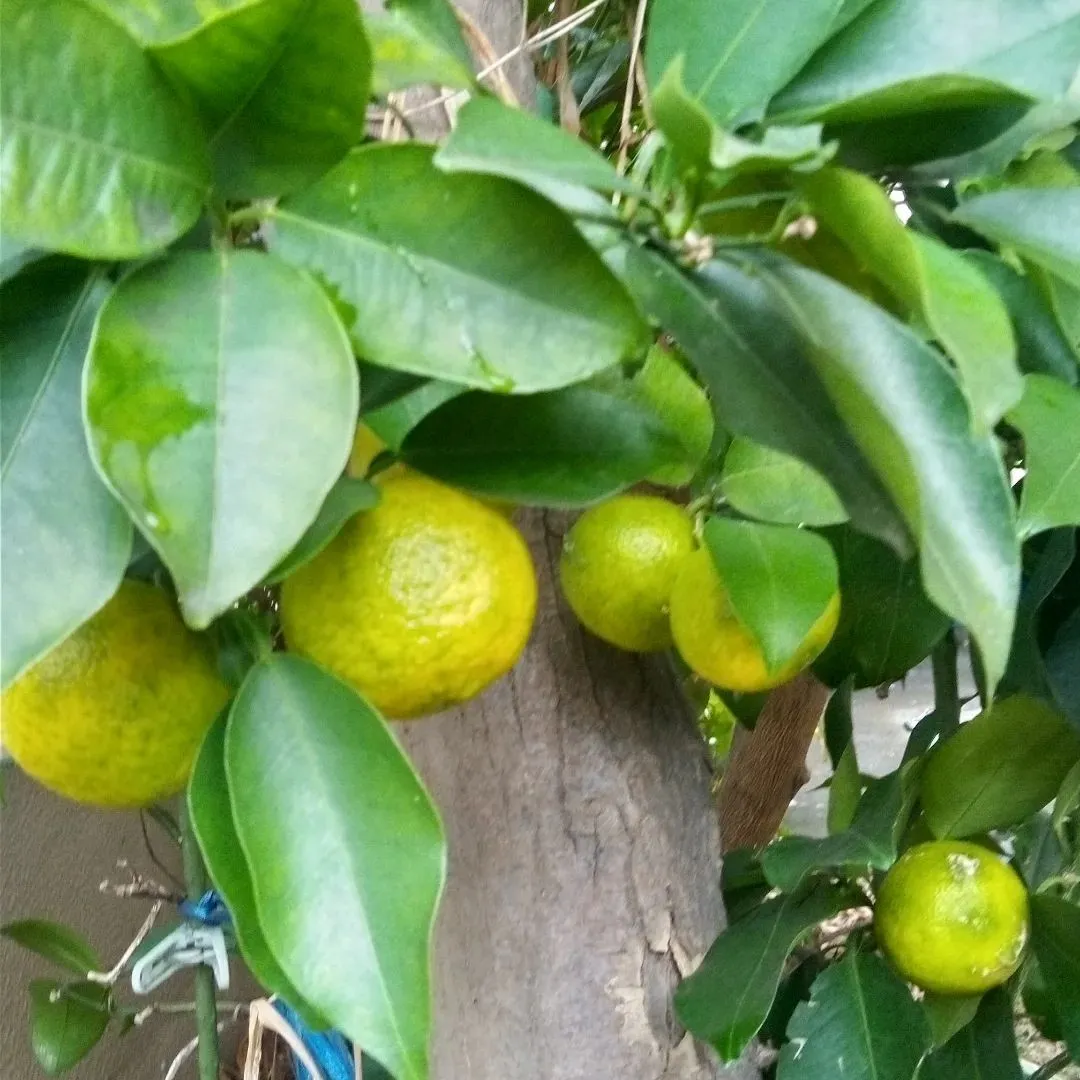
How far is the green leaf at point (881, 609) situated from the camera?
17.8 inches

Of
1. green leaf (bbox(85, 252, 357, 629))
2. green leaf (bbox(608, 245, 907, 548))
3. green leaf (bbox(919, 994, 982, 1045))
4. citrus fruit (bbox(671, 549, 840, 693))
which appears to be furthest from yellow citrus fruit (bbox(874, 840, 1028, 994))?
green leaf (bbox(85, 252, 357, 629))

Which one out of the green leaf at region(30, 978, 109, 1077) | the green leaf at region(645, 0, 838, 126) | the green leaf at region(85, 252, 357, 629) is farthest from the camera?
the green leaf at region(30, 978, 109, 1077)

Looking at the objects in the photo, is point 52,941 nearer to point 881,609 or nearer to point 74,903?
point 74,903

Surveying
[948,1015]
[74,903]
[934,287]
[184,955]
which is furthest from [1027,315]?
[74,903]

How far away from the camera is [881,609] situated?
0.45 metres

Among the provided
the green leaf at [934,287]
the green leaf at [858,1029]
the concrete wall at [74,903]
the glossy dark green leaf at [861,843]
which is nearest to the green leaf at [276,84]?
the green leaf at [934,287]

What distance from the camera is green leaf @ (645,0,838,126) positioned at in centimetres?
31

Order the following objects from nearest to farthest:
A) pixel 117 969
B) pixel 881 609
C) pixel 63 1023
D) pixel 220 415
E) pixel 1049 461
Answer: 1. pixel 220 415
2. pixel 1049 461
3. pixel 881 609
4. pixel 117 969
5. pixel 63 1023

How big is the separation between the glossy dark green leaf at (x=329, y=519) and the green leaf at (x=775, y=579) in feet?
0.45

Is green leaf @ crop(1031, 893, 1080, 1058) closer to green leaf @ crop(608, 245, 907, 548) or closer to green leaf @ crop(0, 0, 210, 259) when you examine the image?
green leaf @ crop(608, 245, 907, 548)

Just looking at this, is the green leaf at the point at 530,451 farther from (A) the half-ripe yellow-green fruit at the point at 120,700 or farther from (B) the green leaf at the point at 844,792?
(B) the green leaf at the point at 844,792

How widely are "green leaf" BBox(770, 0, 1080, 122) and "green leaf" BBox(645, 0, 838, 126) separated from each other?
0.01 metres

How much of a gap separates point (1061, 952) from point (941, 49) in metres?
0.43

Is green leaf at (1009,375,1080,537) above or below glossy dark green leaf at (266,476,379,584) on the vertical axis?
below
